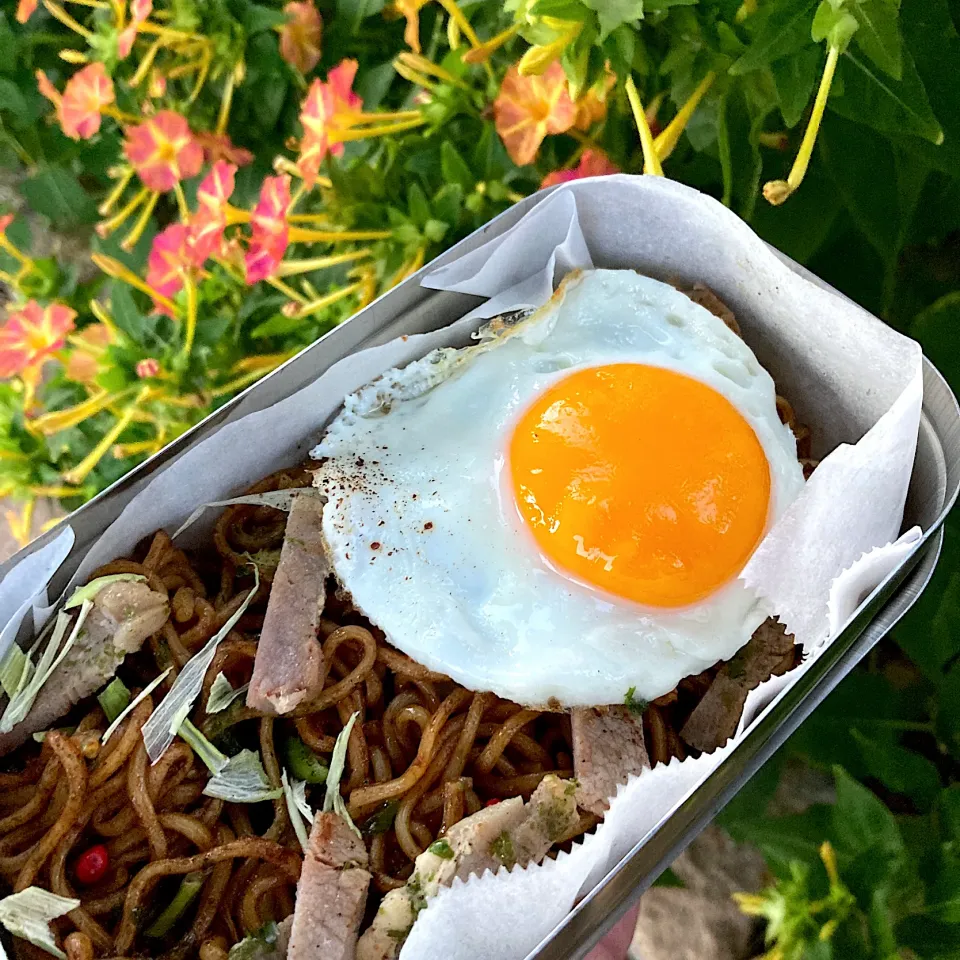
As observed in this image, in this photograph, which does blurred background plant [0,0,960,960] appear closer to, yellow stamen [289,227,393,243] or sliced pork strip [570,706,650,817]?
yellow stamen [289,227,393,243]

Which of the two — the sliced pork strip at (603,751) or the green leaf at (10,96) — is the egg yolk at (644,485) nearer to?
the sliced pork strip at (603,751)

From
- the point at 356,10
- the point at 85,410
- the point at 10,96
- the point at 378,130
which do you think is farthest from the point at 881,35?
the point at 10,96

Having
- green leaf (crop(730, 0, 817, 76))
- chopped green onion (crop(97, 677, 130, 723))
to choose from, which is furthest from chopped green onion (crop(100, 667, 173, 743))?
green leaf (crop(730, 0, 817, 76))

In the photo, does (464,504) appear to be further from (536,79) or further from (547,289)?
(536,79)

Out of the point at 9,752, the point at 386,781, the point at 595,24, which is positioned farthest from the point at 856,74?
A: the point at 9,752

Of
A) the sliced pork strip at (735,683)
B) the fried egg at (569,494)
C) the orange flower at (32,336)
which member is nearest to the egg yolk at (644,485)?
the fried egg at (569,494)
